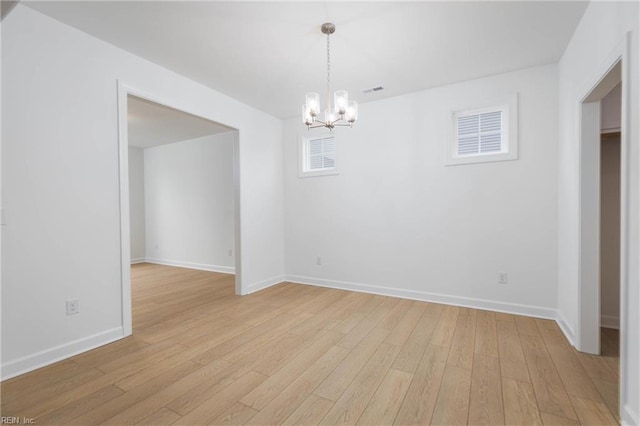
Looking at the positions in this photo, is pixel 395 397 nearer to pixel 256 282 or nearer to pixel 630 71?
pixel 630 71

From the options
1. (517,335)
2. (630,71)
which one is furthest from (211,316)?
(630,71)

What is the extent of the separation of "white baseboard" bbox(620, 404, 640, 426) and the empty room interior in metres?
0.02

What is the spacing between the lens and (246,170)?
423 cm

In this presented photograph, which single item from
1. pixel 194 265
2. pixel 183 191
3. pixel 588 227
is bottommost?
pixel 194 265

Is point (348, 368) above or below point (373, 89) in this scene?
below

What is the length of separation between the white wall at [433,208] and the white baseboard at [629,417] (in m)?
1.72

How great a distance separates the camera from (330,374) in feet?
6.88

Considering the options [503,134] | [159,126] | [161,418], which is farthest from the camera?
[159,126]

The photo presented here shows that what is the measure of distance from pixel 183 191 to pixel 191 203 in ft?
1.26

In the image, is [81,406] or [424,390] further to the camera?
[424,390]

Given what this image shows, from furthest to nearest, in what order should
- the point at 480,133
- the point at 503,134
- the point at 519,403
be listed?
the point at 480,133, the point at 503,134, the point at 519,403

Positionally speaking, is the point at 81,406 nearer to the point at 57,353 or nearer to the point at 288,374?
the point at 57,353

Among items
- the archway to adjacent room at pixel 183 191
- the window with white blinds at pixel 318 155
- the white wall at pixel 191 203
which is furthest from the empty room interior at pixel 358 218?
the white wall at pixel 191 203

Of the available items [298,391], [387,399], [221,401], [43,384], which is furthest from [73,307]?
[387,399]
